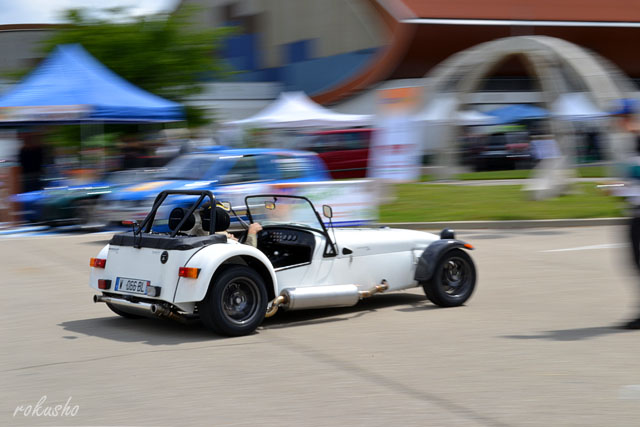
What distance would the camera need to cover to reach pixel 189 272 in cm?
660

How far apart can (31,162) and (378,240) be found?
39.6 ft

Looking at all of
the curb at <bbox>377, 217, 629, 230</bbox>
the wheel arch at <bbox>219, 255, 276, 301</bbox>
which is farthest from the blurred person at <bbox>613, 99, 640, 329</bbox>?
the curb at <bbox>377, 217, 629, 230</bbox>

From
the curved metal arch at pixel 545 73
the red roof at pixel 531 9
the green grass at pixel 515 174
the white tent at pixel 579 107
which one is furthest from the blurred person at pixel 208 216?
the red roof at pixel 531 9

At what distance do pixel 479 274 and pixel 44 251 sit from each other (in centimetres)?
704

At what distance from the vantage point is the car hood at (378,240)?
7898 mm

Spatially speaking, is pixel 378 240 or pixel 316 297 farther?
pixel 378 240

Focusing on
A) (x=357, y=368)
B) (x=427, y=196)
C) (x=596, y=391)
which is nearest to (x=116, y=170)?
(x=427, y=196)

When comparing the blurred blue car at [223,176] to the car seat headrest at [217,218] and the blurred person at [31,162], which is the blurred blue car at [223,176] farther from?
the car seat headrest at [217,218]

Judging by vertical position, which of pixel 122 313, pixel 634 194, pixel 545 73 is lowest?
pixel 122 313

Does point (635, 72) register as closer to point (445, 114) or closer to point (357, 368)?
point (445, 114)

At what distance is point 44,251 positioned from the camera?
13.6 m

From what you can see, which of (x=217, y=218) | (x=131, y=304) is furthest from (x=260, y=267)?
(x=131, y=304)

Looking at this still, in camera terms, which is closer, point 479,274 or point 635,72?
point 479,274

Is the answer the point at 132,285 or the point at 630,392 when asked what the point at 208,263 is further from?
the point at 630,392
